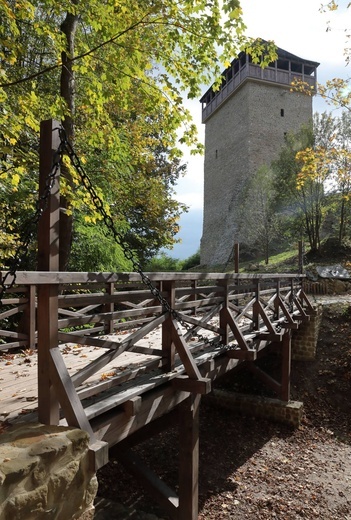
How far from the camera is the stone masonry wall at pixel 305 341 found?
10.4 meters

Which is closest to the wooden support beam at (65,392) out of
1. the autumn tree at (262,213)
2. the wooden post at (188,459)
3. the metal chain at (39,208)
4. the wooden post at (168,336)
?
the metal chain at (39,208)

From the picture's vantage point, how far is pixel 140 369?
339 centimetres

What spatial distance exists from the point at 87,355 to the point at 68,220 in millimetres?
3278

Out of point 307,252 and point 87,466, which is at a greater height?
point 307,252

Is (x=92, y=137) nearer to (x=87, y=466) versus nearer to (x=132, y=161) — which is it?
(x=132, y=161)

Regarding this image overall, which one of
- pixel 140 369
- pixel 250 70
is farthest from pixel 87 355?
pixel 250 70

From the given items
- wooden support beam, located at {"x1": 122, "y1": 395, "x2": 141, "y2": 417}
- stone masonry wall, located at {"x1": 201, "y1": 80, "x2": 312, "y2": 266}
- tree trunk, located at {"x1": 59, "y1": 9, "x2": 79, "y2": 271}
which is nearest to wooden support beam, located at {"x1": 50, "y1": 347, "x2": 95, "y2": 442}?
wooden support beam, located at {"x1": 122, "y1": 395, "x2": 141, "y2": 417}

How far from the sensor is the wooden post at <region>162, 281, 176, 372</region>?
3.63 metres

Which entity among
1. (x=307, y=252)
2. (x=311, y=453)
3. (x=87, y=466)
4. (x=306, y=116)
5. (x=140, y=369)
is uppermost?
(x=306, y=116)

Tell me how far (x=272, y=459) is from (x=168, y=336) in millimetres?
5098

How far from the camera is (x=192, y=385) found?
3.69 metres

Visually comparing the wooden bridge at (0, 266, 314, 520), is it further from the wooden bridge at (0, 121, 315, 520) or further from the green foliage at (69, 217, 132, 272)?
the green foliage at (69, 217, 132, 272)

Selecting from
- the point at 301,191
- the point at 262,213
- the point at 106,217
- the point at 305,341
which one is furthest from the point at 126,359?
the point at 262,213

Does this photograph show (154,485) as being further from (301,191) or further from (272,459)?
(301,191)
